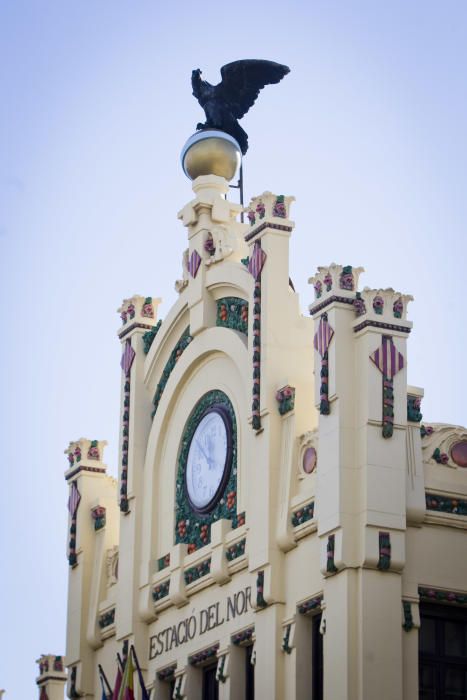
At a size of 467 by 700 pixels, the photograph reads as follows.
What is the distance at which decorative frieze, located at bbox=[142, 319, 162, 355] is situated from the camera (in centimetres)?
4231

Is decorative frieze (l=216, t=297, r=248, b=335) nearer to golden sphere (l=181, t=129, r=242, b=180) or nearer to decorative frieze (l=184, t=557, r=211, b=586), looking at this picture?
golden sphere (l=181, t=129, r=242, b=180)

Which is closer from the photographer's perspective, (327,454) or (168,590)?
(327,454)

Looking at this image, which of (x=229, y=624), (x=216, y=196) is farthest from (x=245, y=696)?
(x=216, y=196)

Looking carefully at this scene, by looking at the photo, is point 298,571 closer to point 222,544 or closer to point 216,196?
point 222,544

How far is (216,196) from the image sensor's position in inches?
1617

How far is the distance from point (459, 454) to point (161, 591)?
7316 mm

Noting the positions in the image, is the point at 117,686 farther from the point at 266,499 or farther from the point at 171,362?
the point at 171,362

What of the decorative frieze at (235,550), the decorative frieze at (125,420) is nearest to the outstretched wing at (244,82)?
the decorative frieze at (125,420)

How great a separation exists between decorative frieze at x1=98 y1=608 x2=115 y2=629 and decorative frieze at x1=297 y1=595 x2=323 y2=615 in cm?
772

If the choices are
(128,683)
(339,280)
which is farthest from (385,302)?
(128,683)

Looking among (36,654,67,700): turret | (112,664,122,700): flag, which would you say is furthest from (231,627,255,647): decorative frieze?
(36,654,67,700): turret

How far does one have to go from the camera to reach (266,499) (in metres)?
35.8

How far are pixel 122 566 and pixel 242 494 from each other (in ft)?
15.4

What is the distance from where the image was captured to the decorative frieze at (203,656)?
37344mm
